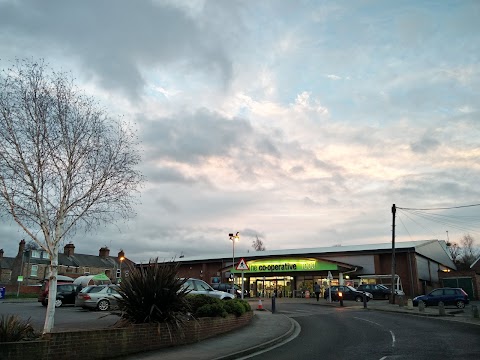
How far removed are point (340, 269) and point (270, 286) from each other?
9.17 metres

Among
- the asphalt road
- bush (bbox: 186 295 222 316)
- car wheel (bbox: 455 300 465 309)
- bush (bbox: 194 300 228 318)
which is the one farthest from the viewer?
car wheel (bbox: 455 300 465 309)

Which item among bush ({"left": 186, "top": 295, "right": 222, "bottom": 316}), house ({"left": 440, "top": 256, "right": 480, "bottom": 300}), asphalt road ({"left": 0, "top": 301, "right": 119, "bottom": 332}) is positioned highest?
house ({"left": 440, "top": 256, "right": 480, "bottom": 300})

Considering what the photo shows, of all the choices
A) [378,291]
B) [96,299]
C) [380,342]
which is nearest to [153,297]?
[380,342]

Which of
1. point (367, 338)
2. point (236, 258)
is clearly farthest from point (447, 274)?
point (367, 338)

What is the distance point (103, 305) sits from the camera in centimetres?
2317

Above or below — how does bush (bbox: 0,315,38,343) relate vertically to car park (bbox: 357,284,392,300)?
below

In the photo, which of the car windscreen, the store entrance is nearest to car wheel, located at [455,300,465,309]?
the store entrance

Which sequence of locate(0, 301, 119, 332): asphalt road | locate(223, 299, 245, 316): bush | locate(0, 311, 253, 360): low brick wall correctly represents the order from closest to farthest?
1. locate(0, 311, 253, 360): low brick wall
2. locate(0, 301, 119, 332): asphalt road
3. locate(223, 299, 245, 316): bush

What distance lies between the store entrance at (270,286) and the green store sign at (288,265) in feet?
6.08

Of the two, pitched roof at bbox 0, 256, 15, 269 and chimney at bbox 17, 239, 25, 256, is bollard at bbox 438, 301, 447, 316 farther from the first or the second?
pitched roof at bbox 0, 256, 15, 269

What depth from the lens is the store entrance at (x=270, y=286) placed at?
4888 cm

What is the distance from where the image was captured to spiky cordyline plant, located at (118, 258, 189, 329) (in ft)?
41.5

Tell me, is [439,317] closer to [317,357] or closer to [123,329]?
[317,357]

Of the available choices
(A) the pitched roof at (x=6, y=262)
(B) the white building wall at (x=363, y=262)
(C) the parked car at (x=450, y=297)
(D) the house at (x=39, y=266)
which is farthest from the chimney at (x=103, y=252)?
(C) the parked car at (x=450, y=297)
